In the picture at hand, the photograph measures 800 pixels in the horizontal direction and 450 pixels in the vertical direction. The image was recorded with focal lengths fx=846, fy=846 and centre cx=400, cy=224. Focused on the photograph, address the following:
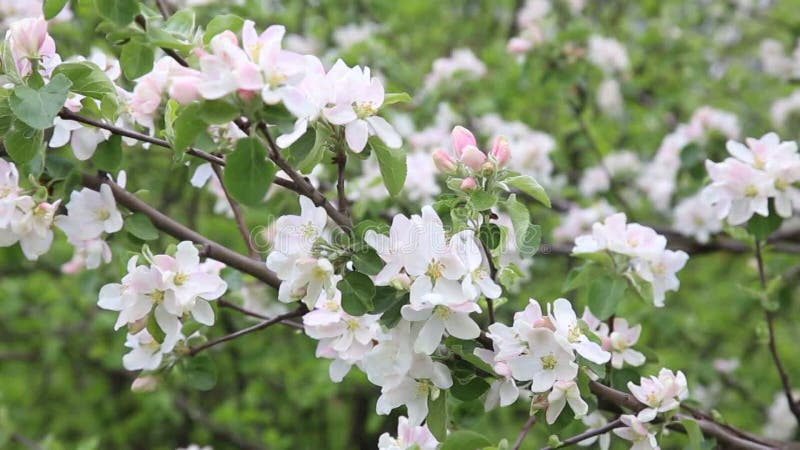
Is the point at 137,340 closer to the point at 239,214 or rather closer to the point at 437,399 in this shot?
the point at 239,214

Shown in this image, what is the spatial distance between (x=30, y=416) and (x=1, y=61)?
3.02 m

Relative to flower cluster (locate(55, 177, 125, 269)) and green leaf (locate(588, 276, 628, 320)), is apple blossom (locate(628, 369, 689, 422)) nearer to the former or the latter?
green leaf (locate(588, 276, 628, 320))

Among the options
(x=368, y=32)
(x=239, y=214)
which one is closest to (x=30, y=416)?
(x=368, y=32)

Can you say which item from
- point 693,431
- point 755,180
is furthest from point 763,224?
point 693,431

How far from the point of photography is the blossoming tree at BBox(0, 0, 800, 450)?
A: 121 cm

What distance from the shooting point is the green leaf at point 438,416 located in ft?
4.53

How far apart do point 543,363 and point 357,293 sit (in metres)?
0.31

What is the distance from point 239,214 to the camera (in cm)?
181

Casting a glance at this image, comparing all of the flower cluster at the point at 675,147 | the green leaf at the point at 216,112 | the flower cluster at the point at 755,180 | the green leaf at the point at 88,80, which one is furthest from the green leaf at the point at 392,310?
the flower cluster at the point at 675,147

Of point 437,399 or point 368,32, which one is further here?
point 368,32

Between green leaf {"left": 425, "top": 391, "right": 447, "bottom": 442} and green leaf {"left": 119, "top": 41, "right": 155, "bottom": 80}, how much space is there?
698mm

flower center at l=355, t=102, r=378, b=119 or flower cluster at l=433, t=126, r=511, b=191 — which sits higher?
flower center at l=355, t=102, r=378, b=119

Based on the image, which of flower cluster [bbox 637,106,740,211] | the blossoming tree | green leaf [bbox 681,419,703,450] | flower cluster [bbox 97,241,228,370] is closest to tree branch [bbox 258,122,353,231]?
the blossoming tree

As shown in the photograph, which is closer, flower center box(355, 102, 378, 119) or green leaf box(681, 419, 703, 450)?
flower center box(355, 102, 378, 119)
